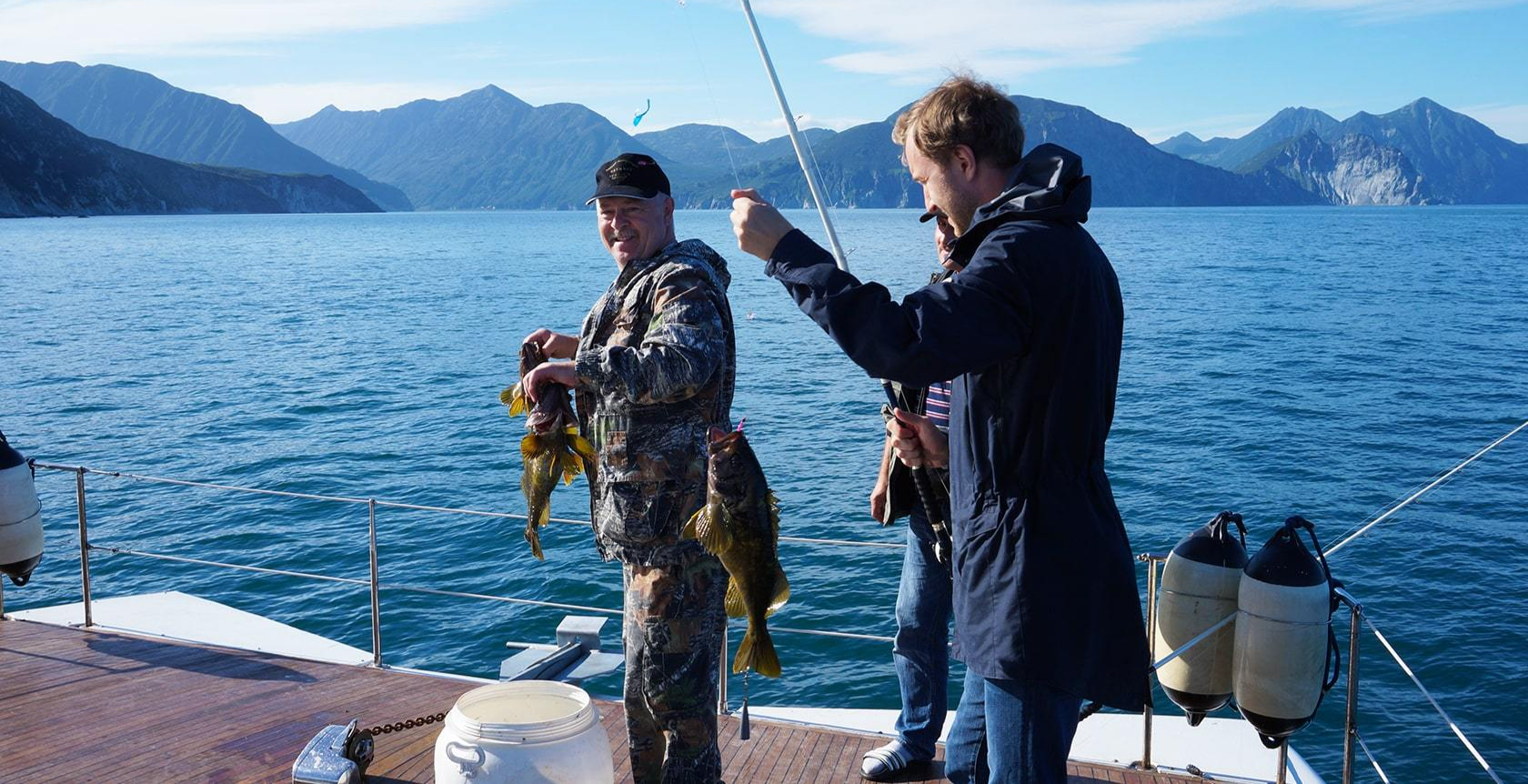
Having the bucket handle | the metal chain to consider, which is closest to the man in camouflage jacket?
the bucket handle

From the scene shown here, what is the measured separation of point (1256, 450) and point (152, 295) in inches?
2108

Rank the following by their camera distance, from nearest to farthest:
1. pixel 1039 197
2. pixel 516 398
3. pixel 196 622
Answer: pixel 1039 197 < pixel 516 398 < pixel 196 622

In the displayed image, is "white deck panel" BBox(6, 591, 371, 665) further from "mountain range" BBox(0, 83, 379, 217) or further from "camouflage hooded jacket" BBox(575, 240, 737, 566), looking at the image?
"mountain range" BBox(0, 83, 379, 217)

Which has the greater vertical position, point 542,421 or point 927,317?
point 927,317

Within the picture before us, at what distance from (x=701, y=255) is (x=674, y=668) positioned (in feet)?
4.60

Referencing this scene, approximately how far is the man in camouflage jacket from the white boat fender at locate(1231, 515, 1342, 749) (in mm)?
1974

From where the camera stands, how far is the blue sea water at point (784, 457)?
13.8 metres

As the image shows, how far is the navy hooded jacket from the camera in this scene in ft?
7.98

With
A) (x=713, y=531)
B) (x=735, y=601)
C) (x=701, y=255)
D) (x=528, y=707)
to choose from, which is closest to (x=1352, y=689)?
(x=735, y=601)

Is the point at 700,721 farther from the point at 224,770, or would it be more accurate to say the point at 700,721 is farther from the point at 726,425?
the point at 224,770

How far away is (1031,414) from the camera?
2561mm

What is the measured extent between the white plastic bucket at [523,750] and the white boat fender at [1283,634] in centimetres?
239

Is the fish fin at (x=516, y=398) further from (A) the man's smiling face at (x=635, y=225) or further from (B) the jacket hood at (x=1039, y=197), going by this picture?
(B) the jacket hood at (x=1039, y=197)

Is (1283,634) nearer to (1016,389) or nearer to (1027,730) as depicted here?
(1027,730)
